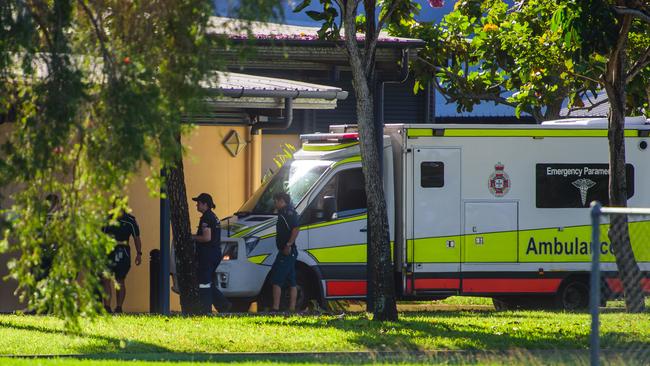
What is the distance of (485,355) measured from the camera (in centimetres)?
1156

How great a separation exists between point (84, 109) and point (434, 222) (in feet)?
31.0

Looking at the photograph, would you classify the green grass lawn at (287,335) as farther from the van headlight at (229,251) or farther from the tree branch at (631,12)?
the tree branch at (631,12)

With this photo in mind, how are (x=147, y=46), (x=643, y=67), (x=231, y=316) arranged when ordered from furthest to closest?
(x=643, y=67) < (x=231, y=316) < (x=147, y=46)

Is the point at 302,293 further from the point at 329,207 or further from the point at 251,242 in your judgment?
the point at 329,207

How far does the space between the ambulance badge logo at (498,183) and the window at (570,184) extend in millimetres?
501

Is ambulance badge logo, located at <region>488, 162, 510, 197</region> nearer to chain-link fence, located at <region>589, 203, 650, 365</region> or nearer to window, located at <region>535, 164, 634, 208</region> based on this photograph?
window, located at <region>535, 164, 634, 208</region>

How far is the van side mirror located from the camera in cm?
1664

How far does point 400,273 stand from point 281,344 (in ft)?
16.3

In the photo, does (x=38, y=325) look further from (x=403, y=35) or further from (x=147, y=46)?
(x=403, y=35)

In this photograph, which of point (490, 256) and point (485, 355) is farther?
point (490, 256)

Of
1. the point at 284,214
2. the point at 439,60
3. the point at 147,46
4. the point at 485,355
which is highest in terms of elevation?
the point at 439,60

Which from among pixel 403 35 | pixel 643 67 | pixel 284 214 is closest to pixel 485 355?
pixel 284 214

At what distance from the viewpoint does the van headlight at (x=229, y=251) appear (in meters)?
16.4

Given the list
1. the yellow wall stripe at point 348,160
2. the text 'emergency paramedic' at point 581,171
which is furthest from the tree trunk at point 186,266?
the text 'emergency paramedic' at point 581,171
